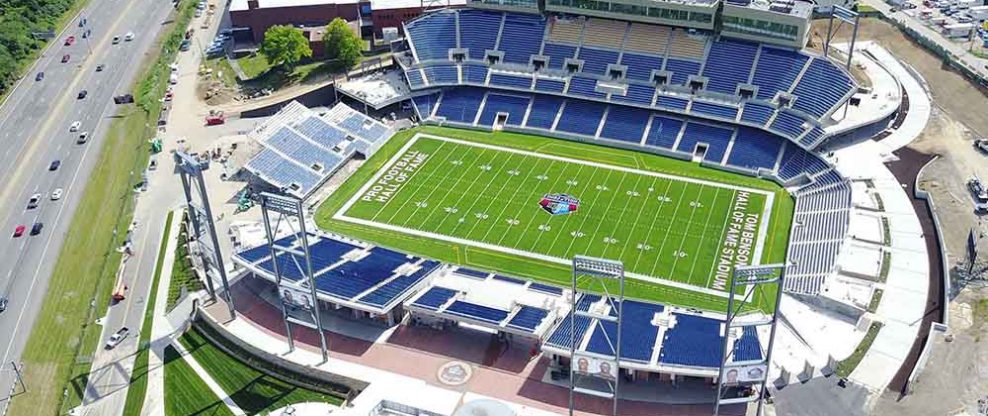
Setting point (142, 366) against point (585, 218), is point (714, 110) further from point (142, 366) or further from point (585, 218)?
point (142, 366)

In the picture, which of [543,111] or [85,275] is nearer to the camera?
[85,275]

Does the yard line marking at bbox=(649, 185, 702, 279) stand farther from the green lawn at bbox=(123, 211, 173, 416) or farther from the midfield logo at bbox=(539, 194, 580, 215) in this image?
the green lawn at bbox=(123, 211, 173, 416)

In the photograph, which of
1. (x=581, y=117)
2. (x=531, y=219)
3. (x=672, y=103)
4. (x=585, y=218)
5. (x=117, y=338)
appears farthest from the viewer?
(x=581, y=117)

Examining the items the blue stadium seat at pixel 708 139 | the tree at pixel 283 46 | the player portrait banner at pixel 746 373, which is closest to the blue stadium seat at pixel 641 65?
the blue stadium seat at pixel 708 139

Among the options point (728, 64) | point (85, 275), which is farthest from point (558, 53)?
point (85, 275)

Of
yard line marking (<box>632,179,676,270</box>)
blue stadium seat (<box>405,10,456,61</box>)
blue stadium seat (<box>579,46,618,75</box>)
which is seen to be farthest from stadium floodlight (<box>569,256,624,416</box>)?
blue stadium seat (<box>405,10,456,61</box>)
